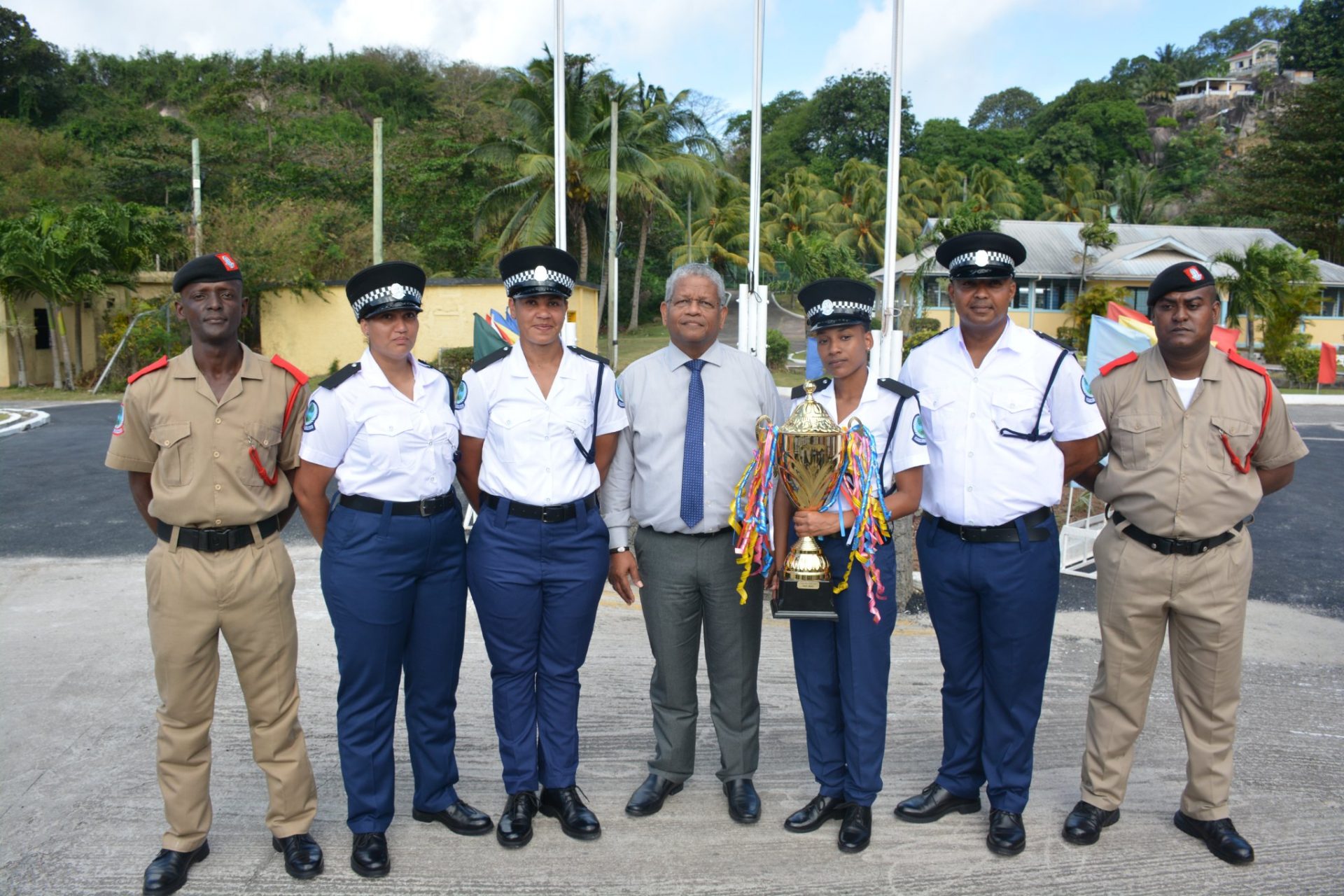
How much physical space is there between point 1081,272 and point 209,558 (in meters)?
37.4

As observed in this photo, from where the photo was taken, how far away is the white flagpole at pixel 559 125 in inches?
290

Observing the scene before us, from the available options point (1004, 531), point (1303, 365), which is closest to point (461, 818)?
point (1004, 531)

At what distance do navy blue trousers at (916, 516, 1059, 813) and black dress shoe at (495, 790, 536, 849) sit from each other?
1.55m

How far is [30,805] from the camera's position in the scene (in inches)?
141

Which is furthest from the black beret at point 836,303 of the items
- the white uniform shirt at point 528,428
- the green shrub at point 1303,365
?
A: the green shrub at point 1303,365

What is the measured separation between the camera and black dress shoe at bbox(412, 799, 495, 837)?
137 inches

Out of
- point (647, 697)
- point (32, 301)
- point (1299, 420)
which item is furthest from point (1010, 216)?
point (647, 697)

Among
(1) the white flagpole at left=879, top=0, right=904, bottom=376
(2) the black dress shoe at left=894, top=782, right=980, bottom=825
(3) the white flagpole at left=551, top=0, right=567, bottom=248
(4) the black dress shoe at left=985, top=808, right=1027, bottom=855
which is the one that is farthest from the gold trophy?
(3) the white flagpole at left=551, top=0, right=567, bottom=248

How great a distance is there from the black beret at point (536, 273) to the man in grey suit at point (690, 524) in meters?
0.40

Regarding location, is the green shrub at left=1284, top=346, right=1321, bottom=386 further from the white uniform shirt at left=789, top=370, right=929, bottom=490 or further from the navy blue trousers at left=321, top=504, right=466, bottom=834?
the navy blue trousers at left=321, top=504, right=466, bottom=834

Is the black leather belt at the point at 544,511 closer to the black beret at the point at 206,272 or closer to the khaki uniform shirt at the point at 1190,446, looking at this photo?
the black beret at the point at 206,272

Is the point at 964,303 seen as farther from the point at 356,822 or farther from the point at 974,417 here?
the point at 356,822

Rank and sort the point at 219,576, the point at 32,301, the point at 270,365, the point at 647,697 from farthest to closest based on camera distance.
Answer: the point at 32,301 → the point at 647,697 → the point at 270,365 → the point at 219,576

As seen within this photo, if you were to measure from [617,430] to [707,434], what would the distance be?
1.11 ft
